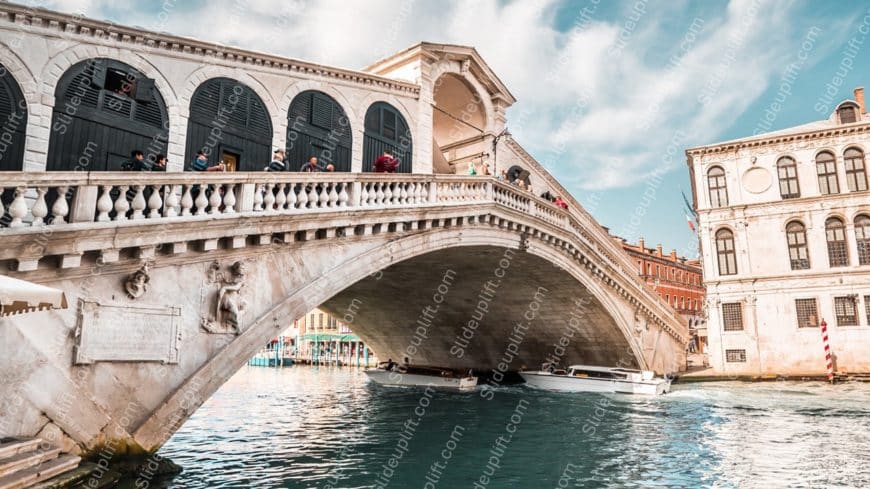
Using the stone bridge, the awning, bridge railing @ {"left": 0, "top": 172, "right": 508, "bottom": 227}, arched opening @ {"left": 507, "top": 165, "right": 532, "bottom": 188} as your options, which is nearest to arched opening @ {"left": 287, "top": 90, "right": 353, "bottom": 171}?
bridge railing @ {"left": 0, "top": 172, "right": 508, "bottom": 227}

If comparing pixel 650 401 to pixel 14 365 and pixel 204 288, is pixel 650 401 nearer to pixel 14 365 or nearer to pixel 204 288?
pixel 204 288

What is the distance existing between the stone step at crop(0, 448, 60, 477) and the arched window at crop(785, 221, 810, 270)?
2815cm

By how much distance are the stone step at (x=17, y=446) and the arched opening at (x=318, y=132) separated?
23.4 feet

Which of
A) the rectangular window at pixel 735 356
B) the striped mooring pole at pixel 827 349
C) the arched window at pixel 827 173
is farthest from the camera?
the rectangular window at pixel 735 356

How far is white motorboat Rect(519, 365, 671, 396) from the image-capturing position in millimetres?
20531

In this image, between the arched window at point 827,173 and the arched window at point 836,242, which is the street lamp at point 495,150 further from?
the arched window at point 836,242

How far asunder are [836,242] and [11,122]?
29482mm

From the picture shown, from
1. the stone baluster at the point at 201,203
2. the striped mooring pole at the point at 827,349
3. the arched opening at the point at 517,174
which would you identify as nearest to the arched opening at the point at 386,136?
the arched opening at the point at 517,174

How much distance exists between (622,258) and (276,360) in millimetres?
35053

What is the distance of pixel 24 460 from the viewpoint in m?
5.75

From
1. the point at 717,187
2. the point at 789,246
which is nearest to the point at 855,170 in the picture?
the point at 789,246

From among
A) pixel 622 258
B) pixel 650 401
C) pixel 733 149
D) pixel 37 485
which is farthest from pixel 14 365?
pixel 733 149

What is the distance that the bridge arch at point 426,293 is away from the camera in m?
7.88

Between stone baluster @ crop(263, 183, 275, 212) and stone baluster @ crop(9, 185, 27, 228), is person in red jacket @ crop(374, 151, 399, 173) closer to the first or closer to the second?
stone baluster @ crop(263, 183, 275, 212)
